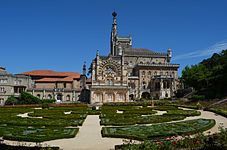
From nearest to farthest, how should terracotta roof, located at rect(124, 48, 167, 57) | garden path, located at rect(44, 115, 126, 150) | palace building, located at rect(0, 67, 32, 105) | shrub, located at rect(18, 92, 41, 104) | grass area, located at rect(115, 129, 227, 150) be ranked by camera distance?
grass area, located at rect(115, 129, 227, 150), garden path, located at rect(44, 115, 126, 150), shrub, located at rect(18, 92, 41, 104), palace building, located at rect(0, 67, 32, 105), terracotta roof, located at rect(124, 48, 167, 57)

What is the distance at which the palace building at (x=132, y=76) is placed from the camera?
69.8 metres

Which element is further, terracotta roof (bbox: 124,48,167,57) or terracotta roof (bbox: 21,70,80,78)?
terracotta roof (bbox: 124,48,167,57)

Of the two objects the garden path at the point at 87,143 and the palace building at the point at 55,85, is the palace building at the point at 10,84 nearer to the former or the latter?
the palace building at the point at 55,85

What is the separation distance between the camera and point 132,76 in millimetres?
81062

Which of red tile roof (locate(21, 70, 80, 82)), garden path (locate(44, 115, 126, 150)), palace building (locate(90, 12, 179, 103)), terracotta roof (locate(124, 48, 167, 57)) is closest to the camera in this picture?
garden path (locate(44, 115, 126, 150))

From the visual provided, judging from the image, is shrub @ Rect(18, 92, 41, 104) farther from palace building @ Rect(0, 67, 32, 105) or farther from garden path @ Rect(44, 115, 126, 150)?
garden path @ Rect(44, 115, 126, 150)

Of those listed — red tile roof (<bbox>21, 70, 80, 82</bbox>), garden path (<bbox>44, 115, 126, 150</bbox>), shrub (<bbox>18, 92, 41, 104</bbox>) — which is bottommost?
garden path (<bbox>44, 115, 126, 150</bbox>)

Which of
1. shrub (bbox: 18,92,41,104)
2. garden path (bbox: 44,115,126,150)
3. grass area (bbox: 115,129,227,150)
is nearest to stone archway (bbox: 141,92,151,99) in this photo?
shrub (bbox: 18,92,41,104)

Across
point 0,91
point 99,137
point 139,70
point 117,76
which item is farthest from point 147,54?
point 99,137

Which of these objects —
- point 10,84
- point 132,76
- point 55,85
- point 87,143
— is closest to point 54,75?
point 55,85

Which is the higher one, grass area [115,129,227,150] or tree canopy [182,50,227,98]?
tree canopy [182,50,227,98]

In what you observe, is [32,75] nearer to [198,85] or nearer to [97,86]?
[97,86]

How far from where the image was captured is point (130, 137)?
650 inches

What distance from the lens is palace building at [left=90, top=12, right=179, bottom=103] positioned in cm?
6975
